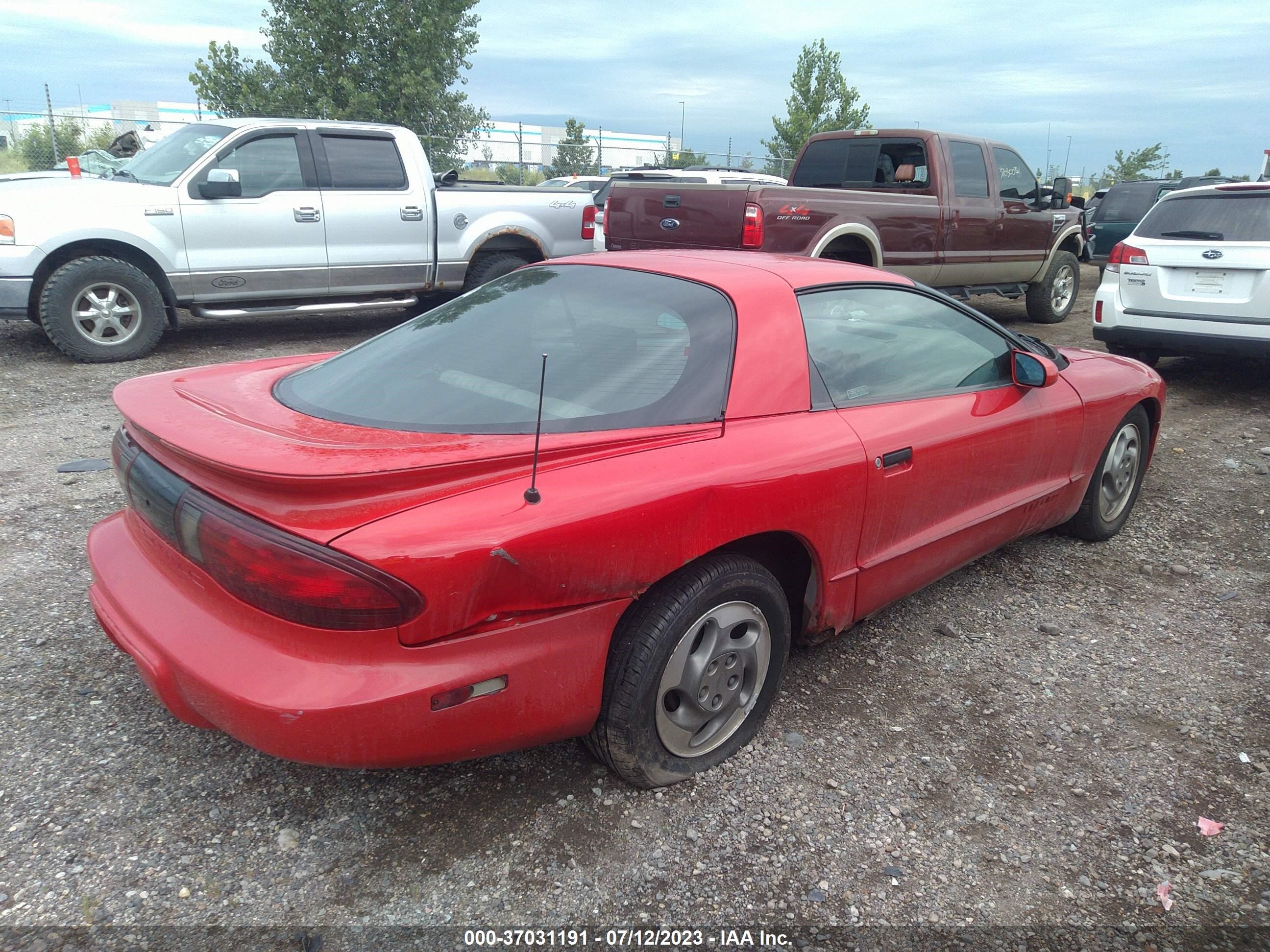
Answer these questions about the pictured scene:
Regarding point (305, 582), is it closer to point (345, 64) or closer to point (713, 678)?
point (713, 678)

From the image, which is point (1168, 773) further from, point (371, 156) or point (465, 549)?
point (371, 156)

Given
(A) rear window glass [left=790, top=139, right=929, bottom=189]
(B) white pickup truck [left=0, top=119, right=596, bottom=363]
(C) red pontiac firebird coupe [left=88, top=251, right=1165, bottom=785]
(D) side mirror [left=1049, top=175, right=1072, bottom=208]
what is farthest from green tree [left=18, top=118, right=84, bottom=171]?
(C) red pontiac firebird coupe [left=88, top=251, right=1165, bottom=785]

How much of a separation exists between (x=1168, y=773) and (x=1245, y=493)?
3.26m

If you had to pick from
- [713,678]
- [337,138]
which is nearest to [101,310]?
[337,138]

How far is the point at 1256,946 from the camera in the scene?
2113 mm

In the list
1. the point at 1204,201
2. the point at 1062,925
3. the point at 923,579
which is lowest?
the point at 1062,925

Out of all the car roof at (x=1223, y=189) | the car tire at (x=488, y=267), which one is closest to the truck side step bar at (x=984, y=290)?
the car roof at (x=1223, y=189)

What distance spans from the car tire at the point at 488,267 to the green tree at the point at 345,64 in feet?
33.4

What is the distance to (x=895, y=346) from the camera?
3.22m

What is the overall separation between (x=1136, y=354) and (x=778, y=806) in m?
7.56

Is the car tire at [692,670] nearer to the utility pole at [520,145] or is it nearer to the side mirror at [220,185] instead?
the side mirror at [220,185]

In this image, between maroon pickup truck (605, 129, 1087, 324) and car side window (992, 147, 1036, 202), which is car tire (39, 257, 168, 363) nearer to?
maroon pickup truck (605, 129, 1087, 324)

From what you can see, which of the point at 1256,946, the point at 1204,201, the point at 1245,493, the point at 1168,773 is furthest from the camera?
the point at 1204,201

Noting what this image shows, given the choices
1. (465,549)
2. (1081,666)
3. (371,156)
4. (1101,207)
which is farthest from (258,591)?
(1101,207)
